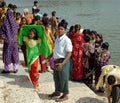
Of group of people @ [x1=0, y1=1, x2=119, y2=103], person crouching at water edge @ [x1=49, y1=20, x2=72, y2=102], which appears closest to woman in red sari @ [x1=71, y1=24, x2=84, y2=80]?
group of people @ [x1=0, y1=1, x2=119, y2=103]

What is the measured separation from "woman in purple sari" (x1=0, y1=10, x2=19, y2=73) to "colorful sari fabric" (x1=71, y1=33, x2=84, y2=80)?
4.84 ft

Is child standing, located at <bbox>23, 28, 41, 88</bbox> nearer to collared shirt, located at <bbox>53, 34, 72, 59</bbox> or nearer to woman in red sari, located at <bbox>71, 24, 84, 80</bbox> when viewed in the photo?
collared shirt, located at <bbox>53, 34, 72, 59</bbox>

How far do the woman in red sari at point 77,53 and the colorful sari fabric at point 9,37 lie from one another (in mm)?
1470

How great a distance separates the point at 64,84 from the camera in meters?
5.85

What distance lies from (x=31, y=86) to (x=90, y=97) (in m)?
1.19

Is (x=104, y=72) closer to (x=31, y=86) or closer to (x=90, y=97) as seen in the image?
(x=90, y=97)

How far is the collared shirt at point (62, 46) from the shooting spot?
18.4 feet

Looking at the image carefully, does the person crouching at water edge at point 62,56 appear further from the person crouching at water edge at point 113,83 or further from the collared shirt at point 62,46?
the person crouching at water edge at point 113,83

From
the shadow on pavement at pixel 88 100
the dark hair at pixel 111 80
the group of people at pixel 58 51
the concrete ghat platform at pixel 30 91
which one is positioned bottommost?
the shadow on pavement at pixel 88 100

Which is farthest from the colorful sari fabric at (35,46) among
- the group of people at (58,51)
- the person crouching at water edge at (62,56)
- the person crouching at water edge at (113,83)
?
the person crouching at water edge at (113,83)

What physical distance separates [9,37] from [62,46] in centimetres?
171

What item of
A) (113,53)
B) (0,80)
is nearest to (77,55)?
(0,80)

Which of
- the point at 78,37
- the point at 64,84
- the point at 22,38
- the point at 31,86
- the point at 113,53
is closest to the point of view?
the point at 64,84

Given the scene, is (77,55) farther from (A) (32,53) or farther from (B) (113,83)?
(B) (113,83)
